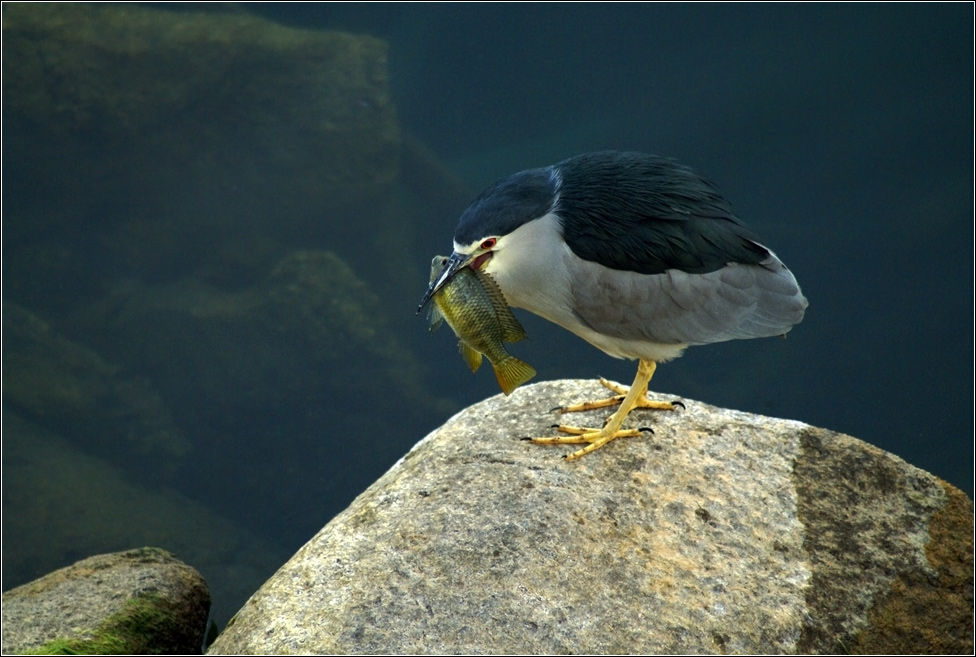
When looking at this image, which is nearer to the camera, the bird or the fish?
the fish

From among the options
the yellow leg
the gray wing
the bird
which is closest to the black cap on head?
the bird

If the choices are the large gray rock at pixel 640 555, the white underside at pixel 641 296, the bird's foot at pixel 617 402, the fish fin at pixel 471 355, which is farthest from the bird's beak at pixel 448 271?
the bird's foot at pixel 617 402

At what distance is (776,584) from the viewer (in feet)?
10.4

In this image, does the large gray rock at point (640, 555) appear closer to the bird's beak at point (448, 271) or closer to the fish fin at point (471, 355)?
the fish fin at point (471, 355)

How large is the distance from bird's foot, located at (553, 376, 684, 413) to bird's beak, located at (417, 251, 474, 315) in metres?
0.94

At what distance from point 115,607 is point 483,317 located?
6.62 feet

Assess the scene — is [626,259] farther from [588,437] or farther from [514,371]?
[588,437]

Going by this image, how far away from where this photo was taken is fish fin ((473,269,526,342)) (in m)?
3.46

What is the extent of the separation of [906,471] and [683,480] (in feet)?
3.02

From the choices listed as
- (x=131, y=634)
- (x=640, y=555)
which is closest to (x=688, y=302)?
(x=640, y=555)

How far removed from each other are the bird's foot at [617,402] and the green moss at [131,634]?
6.33ft

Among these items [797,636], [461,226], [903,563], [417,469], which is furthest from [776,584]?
[461,226]

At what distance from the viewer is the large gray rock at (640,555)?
9.71 feet

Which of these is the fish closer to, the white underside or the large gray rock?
the white underside
